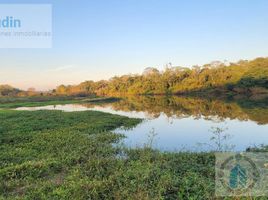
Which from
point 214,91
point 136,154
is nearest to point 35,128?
point 136,154

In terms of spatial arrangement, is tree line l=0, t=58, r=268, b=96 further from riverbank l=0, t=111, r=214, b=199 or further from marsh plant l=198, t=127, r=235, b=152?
riverbank l=0, t=111, r=214, b=199

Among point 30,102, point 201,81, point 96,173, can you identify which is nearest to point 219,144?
point 96,173

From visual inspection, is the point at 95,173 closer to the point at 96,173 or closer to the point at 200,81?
the point at 96,173

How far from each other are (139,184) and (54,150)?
5.25m

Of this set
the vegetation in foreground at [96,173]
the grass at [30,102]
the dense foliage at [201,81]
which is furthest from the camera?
the dense foliage at [201,81]

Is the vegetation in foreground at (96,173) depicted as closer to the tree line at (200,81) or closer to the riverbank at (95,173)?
the riverbank at (95,173)

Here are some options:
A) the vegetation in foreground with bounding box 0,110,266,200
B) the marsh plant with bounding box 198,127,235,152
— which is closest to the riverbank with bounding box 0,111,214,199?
the vegetation in foreground with bounding box 0,110,266,200

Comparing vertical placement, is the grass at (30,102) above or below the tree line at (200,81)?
below

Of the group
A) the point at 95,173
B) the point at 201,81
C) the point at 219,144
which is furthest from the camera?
the point at 201,81

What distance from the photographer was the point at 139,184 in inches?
193

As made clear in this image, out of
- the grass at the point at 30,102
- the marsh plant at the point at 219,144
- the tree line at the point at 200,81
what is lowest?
the marsh plant at the point at 219,144

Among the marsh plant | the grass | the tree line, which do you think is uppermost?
the tree line

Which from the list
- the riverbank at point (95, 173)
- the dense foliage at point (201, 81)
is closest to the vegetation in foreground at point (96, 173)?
the riverbank at point (95, 173)

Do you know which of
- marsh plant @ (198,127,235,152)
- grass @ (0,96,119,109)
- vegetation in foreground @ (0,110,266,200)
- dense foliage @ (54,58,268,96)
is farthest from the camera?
dense foliage @ (54,58,268,96)
